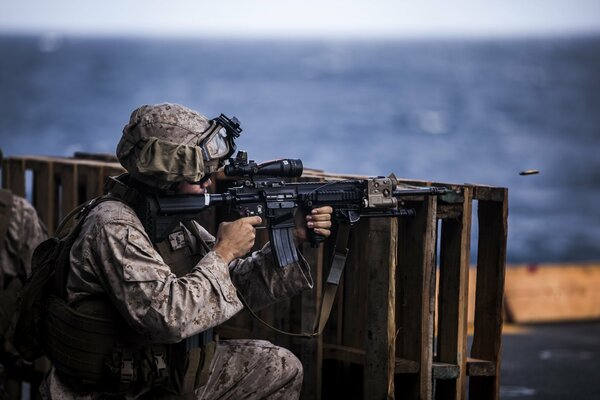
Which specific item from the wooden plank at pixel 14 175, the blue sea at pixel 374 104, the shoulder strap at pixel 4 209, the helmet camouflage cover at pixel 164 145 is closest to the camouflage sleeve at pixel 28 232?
the shoulder strap at pixel 4 209

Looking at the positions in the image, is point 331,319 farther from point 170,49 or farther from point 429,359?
point 170,49

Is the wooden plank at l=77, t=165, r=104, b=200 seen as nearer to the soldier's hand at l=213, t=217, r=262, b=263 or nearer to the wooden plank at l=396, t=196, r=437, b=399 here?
the wooden plank at l=396, t=196, r=437, b=399

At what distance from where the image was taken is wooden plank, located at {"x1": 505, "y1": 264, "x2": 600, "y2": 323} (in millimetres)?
12555

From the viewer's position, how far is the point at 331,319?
669cm

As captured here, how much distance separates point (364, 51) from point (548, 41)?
436 inches

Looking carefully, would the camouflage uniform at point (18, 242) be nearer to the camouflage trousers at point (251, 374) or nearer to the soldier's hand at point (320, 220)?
the camouflage trousers at point (251, 374)

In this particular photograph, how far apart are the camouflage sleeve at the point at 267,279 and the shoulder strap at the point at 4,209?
214cm

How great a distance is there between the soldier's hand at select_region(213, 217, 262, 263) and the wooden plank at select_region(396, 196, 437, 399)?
1171mm

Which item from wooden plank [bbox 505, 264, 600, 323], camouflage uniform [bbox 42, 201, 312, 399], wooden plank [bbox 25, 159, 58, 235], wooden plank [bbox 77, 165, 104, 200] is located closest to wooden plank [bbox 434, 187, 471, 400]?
camouflage uniform [bbox 42, 201, 312, 399]

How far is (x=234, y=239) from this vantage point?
541 centimetres

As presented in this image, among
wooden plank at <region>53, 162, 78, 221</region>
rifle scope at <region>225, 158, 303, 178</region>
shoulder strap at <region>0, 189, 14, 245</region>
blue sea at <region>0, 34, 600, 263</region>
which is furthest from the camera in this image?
blue sea at <region>0, 34, 600, 263</region>

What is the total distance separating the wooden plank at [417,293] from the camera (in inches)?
247

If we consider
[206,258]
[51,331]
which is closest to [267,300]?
[206,258]

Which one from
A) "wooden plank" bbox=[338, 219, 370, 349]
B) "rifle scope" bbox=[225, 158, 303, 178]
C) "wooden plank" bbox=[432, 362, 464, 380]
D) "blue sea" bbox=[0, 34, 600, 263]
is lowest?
"wooden plank" bbox=[432, 362, 464, 380]
